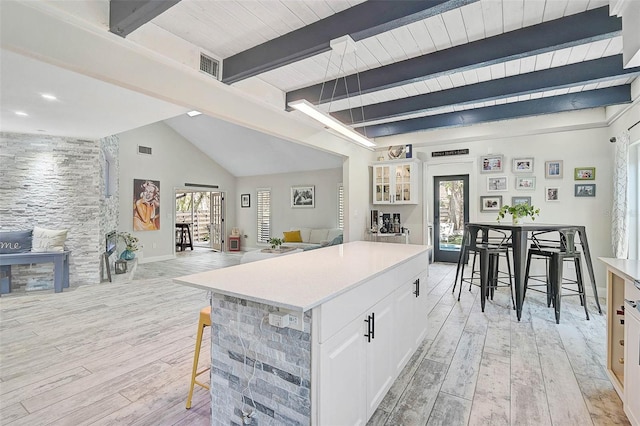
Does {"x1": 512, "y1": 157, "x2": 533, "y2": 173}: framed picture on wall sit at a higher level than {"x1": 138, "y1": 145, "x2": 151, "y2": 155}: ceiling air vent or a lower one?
lower

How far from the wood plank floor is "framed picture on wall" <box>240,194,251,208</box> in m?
5.97

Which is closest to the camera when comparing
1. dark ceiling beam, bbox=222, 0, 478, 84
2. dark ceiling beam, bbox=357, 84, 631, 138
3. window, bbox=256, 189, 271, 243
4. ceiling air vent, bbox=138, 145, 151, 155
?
dark ceiling beam, bbox=222, 0, 478, 84

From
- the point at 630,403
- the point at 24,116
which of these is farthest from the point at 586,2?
the point at 24,116

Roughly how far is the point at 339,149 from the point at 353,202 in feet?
3.32

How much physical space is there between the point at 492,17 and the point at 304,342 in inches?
102

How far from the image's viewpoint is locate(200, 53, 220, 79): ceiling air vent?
271 cm

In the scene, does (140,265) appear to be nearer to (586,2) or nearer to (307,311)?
(307,311)

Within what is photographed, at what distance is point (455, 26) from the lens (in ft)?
7.77

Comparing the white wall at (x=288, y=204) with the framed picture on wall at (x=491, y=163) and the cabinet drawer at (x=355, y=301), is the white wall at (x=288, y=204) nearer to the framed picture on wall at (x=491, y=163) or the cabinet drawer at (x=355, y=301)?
the framed picture on wall at (x=491, y=163)

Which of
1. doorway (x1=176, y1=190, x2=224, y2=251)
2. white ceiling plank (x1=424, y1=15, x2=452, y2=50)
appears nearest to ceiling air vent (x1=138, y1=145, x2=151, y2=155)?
doorway (x1=176, y1=190, x2=224, y2=251)

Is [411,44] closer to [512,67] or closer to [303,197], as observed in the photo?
[512,67]

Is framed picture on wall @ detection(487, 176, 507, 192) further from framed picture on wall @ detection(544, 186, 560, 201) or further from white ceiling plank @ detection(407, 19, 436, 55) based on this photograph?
white ceiling plank @ detection(407, 19, 436, 55)

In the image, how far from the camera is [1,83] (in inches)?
113

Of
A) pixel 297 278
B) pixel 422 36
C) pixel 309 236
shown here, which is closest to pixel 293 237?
pixel 309 236
